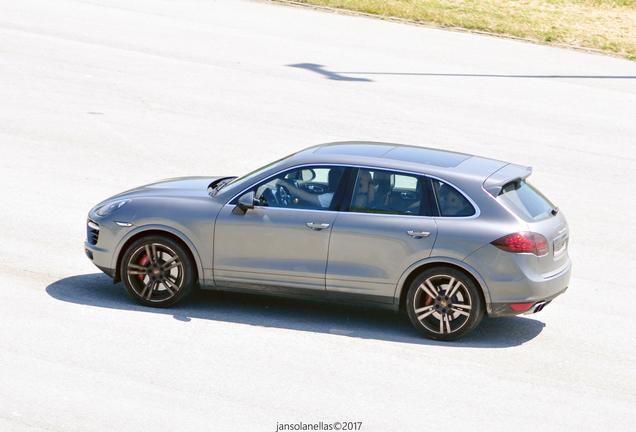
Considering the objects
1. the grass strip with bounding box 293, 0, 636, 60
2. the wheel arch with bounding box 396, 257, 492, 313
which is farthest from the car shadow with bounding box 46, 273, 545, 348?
the grass strip with bounding box 293, 0, 636, 60

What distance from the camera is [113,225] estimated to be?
761 cm

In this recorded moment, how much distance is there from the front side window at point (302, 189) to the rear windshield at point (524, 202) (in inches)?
60.9

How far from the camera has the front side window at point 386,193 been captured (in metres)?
7.21

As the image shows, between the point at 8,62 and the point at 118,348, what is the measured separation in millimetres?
12196

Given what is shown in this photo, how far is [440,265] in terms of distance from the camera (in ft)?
23.3

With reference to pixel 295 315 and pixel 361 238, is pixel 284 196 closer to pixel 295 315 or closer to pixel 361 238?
pixel 361 238

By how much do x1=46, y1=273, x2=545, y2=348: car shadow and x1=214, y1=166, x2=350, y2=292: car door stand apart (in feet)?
1.22

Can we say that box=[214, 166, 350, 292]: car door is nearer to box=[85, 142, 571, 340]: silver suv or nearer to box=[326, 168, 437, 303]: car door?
box=[85, 142, 571, 340]: silver suv

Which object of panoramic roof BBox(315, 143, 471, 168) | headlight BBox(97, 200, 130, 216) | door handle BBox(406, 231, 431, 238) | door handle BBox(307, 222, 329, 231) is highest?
panoramic roof BBox(315, 143, 471, 168)

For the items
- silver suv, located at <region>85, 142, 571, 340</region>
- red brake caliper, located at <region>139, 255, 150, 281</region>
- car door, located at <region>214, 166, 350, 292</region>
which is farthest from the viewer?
red brake caliper, located at <region>139, 255, 150, 281</region>

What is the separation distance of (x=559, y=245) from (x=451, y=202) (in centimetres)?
111

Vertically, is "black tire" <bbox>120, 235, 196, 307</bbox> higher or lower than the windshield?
lower

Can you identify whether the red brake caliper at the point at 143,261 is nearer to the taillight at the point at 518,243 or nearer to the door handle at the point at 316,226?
the door handle at the point at 316,226

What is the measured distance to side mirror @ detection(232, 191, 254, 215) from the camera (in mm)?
7366
